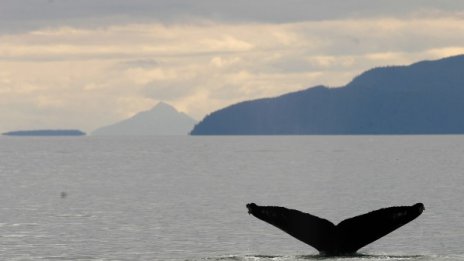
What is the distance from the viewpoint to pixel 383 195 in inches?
3408

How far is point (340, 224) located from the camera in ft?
103

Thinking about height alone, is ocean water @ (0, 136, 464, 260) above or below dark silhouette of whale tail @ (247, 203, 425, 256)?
above

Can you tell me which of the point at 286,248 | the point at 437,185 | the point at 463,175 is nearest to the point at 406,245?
the point at 286,248

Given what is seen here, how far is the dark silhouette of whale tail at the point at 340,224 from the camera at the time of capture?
101 feet

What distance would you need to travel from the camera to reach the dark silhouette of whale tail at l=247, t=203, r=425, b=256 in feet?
101

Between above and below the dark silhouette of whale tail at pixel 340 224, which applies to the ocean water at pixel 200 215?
above

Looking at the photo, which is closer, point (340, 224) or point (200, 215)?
point (340, 224)

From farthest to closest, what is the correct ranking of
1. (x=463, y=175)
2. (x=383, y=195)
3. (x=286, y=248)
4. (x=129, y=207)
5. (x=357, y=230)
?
1. (x=463, y=175)
2. (x=383, y=195)
3. (x=129, y=207)
4. (x=286, y=248)
5. (x=357, y=230)

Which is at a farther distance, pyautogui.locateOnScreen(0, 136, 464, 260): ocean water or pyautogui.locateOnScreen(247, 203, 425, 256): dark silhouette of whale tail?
pyautogui.locateOnScreen(0, 136, 464, 260): ocean water

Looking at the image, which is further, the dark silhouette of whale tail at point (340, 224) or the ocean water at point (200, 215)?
the ocean water at point (200, 215)

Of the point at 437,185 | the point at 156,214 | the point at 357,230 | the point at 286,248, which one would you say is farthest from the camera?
the point at 437,185

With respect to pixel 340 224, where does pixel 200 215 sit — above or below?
above

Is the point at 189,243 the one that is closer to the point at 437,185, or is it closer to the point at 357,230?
the point at 357,230

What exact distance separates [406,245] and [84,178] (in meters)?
85.3
